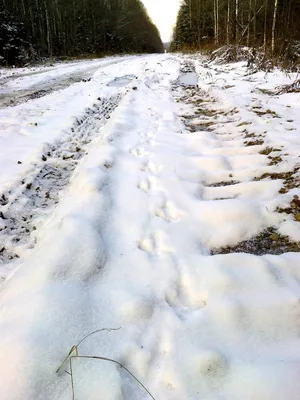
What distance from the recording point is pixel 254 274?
5.48ft

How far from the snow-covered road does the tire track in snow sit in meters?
0.02

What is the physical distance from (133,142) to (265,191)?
193 cm

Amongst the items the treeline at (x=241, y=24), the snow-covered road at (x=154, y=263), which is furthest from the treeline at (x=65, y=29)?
the snow-covered road at (x=154, y=263)

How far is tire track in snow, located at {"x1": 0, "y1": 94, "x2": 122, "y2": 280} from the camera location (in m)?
2.13

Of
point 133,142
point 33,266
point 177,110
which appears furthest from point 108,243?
point 177,110

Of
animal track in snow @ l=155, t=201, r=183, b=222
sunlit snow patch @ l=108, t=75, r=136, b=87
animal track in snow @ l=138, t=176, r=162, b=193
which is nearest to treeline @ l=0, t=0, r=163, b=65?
sunlit snow patch @ l=108, t=75, r=136, b=87

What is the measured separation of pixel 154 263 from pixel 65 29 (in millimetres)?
31630

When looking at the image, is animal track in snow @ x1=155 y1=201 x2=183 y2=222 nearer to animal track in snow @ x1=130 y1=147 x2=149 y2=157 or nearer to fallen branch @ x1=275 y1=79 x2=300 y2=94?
animal track in snow @ x1=130 y1=147 x2=149 y2=157

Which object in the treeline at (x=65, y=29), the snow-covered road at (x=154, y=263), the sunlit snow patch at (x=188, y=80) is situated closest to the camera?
the snow-covered road at (x=154, y=263)

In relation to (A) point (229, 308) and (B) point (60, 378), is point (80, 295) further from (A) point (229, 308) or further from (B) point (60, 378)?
(A) point (229, 308)

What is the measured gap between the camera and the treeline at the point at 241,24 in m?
10.9

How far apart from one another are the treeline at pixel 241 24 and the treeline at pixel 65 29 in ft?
22.6

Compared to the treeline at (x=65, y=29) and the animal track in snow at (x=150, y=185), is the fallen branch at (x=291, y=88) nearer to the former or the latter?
the animal track in snow at (x=150, y=185)

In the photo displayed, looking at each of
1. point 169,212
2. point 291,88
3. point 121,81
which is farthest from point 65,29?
point 169,212
